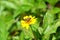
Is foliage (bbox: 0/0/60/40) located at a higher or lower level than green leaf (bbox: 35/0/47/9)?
lower

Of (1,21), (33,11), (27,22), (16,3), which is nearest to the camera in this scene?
(27,22)

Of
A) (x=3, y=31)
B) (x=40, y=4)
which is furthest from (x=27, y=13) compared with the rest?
(x=3, y=31)

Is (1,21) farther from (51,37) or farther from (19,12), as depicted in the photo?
(51,37)

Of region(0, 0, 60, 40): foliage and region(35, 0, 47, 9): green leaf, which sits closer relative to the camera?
region(0, 0, 60, 40): foliage

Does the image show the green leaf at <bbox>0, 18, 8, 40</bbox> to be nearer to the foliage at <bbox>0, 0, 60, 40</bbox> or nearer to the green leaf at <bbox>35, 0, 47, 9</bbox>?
the foliage at <bbox>0, 0, 60, 40</bbox>

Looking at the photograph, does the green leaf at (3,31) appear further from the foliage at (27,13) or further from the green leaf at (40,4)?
the green leaf at (40,4)

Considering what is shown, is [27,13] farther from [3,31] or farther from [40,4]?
[3,31]

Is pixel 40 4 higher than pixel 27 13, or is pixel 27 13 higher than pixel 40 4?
pixel 40 4

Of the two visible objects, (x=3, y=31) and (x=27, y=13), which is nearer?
(x=3, y=31)

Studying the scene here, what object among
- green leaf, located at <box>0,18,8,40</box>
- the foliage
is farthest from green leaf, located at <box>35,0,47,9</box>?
green leaf, located at <box>0,18,8,40</box>

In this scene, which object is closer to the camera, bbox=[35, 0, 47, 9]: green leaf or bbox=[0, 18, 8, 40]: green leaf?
bbox=[0, 18, 8, 40]: green leaf

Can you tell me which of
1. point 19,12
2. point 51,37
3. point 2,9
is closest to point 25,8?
point 19,12
